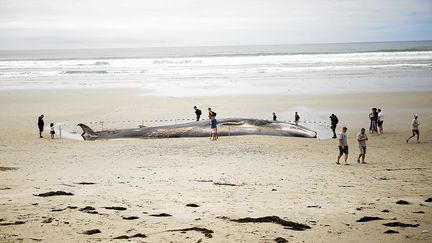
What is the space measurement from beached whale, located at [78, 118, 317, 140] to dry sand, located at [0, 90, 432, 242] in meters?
0.83

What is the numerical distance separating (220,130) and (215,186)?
9.46 m

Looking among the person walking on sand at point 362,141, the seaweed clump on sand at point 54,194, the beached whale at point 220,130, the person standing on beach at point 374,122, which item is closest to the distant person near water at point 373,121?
the person standing on beach at point 374,122

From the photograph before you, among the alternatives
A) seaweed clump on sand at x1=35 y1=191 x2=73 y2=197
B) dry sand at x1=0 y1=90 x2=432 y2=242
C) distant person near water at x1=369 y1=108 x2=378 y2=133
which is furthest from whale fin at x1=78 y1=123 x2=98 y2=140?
distant person near water at x1=369 y1=108 x2=378 y2=133

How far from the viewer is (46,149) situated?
19.0 m

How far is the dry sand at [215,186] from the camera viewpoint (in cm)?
826

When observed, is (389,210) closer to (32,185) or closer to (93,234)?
(93,234)

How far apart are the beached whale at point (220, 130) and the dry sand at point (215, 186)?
2.74 ft

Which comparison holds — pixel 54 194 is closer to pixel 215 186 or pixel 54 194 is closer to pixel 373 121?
pixel 215 186

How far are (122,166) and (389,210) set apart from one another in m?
8.75

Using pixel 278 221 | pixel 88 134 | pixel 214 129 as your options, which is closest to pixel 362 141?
pixel 214 129

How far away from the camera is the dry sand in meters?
8.26

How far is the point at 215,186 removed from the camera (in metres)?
12.1

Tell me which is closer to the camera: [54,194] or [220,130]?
[54,194]

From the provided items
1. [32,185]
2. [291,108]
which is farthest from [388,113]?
[32,185]
